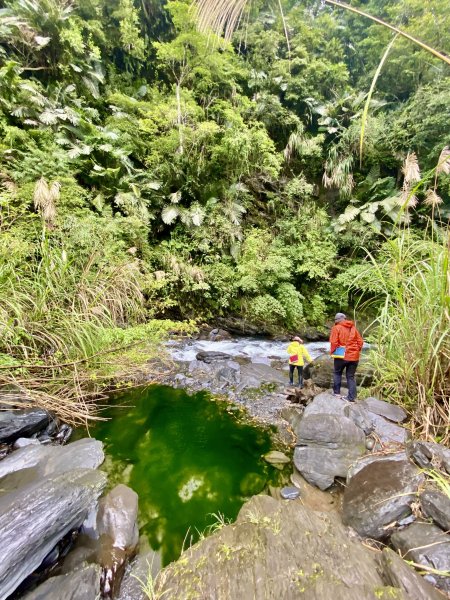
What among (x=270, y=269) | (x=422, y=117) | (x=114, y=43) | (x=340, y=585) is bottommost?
(x=340, y=585)

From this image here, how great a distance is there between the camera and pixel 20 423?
9.74ft

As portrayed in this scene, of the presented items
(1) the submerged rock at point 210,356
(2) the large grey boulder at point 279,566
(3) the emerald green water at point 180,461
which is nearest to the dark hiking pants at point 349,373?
(3) the emerald green water at point 180,461

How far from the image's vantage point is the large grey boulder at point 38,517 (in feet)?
5.15

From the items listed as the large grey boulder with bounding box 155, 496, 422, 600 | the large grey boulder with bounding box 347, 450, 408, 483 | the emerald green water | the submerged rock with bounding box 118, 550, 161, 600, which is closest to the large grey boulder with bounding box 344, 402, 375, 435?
the large grey boulder with bounding box 347, 450, 408, 483

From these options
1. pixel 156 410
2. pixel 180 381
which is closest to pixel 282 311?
pixel 180 381

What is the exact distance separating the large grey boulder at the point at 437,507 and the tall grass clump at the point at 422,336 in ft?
1.84

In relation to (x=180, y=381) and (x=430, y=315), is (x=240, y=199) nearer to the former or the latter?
(x=180, y=381)

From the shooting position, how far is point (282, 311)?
8.17 meters

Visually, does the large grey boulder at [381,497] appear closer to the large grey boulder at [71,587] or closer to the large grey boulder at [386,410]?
the large grey boulder at [386,410]

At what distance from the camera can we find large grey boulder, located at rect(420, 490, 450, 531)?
1802 millimetres

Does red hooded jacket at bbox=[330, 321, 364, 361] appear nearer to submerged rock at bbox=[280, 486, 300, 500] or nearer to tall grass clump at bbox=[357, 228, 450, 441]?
tall grass clump at bbox=[357, 228, 450, 441]

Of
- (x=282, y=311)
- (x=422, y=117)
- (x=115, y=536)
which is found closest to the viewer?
(x=115, y=536)

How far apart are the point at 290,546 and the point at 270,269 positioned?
284 inches

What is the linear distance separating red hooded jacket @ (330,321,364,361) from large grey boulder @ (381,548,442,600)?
2699 mm
